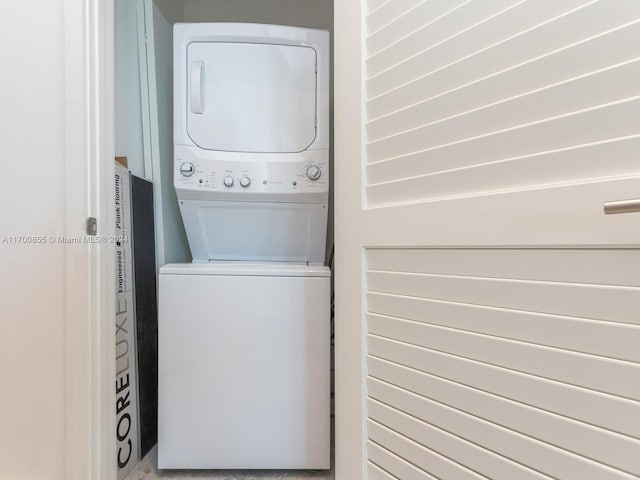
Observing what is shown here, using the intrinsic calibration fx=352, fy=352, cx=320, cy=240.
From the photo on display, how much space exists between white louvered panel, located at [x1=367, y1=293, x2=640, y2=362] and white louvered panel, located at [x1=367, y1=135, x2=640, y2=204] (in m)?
0.22

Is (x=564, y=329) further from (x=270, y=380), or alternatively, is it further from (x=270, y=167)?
(x=270, y=167)

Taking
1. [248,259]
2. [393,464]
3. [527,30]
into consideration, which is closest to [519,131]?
[527,30]

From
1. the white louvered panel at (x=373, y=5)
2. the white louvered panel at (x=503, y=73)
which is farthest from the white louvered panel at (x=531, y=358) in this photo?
the white louvered panel at (x=373, y=5)

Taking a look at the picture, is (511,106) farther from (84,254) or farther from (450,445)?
(84,254)

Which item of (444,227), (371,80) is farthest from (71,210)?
(444,227)

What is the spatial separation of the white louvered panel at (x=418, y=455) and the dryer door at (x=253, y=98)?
3.45 feet

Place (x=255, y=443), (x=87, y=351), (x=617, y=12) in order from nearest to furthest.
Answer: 1. (x=617, y=12)
2. (x=87, y=351)
3. (x=255, y=443)

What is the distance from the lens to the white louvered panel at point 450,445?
2.05 feet

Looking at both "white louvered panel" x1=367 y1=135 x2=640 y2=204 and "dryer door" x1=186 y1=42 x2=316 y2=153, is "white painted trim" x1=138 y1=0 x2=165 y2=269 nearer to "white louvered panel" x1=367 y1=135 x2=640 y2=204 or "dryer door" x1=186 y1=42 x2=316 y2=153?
"dryer door" x1=186 y1=42 x2=316 y2=153

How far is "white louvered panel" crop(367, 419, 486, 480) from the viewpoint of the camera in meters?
0.70

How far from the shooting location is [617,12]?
519 mm

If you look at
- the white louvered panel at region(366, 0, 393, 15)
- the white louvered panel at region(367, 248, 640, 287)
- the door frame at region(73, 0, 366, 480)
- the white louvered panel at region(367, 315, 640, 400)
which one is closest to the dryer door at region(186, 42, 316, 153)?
the door frame at region(73, 0, 366, 480)

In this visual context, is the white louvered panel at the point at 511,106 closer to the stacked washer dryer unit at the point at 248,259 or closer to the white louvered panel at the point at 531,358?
the white louvered panel at the point at 531,358

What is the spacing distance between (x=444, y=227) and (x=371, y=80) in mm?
428
